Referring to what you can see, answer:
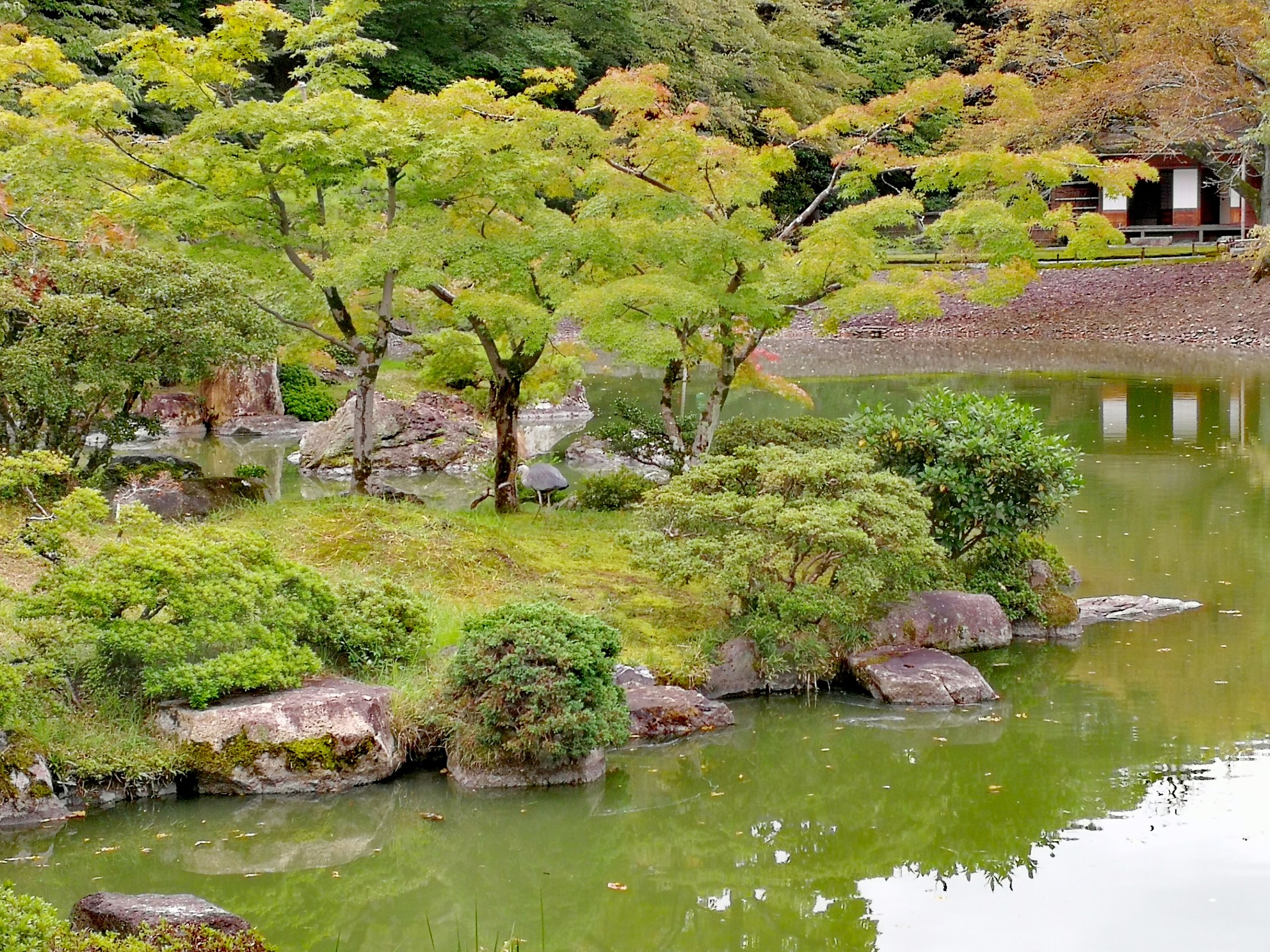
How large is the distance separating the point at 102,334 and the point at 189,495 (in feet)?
6.04

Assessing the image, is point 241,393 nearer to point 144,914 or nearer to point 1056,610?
point 1056,610

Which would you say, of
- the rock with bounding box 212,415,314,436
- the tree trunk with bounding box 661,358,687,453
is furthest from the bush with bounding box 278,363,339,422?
the tree trunk with bounding box 661,358,687,453

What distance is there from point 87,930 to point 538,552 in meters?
5.86

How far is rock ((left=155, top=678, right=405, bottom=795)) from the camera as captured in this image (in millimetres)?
6516

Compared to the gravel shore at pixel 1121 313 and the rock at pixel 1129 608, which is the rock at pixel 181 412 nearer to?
the gravel shore at pixel 1121 313

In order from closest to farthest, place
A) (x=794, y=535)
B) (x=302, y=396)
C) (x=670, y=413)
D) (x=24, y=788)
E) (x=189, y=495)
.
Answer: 1. (x=24, y=788)
2. (x=794, y=535)
3. (x=189, y=495)
4. (x=670, y=413)
5. (x=302, y=396)

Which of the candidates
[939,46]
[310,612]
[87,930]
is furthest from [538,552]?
[939,46]

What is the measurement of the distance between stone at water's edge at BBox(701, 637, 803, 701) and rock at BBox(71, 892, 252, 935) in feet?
13.0

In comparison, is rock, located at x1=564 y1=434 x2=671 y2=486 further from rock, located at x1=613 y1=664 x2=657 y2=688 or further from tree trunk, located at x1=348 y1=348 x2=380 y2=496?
rock, located at x1=613 y1=664 x2=657 y2=688

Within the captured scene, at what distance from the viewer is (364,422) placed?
37.0ft

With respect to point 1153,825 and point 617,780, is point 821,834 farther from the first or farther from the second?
point 1153,825

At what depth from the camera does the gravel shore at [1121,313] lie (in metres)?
27.6

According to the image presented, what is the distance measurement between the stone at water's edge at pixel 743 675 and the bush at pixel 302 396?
13.5m

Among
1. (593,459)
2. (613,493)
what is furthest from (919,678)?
(593,459)
